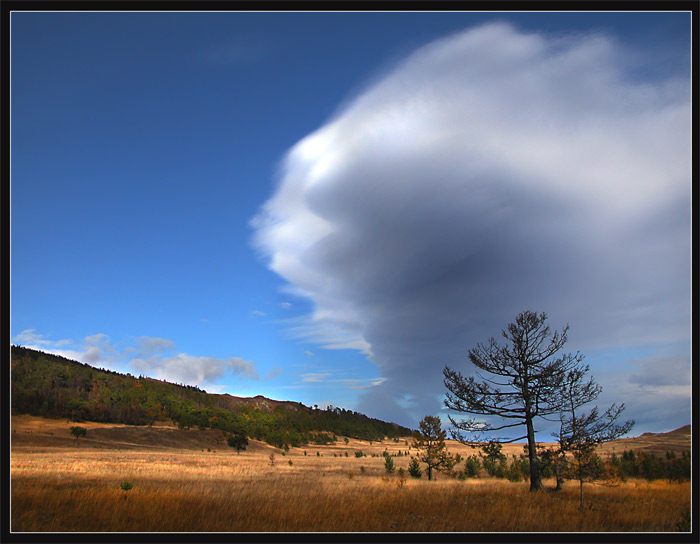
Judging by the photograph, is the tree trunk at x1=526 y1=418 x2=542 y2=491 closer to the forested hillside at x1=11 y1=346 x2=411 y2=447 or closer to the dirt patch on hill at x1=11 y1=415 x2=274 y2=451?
the dirt patch on hill at x1=11 y1=415 x2=274 y2=451

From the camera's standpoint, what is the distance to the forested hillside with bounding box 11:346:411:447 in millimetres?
98062

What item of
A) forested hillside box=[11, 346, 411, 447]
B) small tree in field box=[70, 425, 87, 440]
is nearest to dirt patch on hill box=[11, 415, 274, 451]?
small tree in field box=[70, 425, 87, 440]

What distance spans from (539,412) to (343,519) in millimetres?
11051

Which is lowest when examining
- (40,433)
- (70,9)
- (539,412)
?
(40,433)

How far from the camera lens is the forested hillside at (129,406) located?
9806 centimetres

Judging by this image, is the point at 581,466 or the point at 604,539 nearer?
the point at 604,539

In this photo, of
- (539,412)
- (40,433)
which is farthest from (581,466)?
(40,433)

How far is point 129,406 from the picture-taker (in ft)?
357

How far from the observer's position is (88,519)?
34.2ft

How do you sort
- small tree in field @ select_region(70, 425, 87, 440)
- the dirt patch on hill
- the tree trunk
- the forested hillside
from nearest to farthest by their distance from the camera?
the tree trunk, the dirt patch on hill, small tree in field @ select_region(70, 425, 87, 440), the forested hillside

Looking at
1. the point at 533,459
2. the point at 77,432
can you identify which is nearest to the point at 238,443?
the point at 77,432


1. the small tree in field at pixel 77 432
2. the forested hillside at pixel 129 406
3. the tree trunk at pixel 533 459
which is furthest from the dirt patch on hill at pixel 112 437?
the tree trunk at pixel 533 459

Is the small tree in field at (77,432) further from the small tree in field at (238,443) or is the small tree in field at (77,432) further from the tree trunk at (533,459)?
the tree trunk at (533,459)
